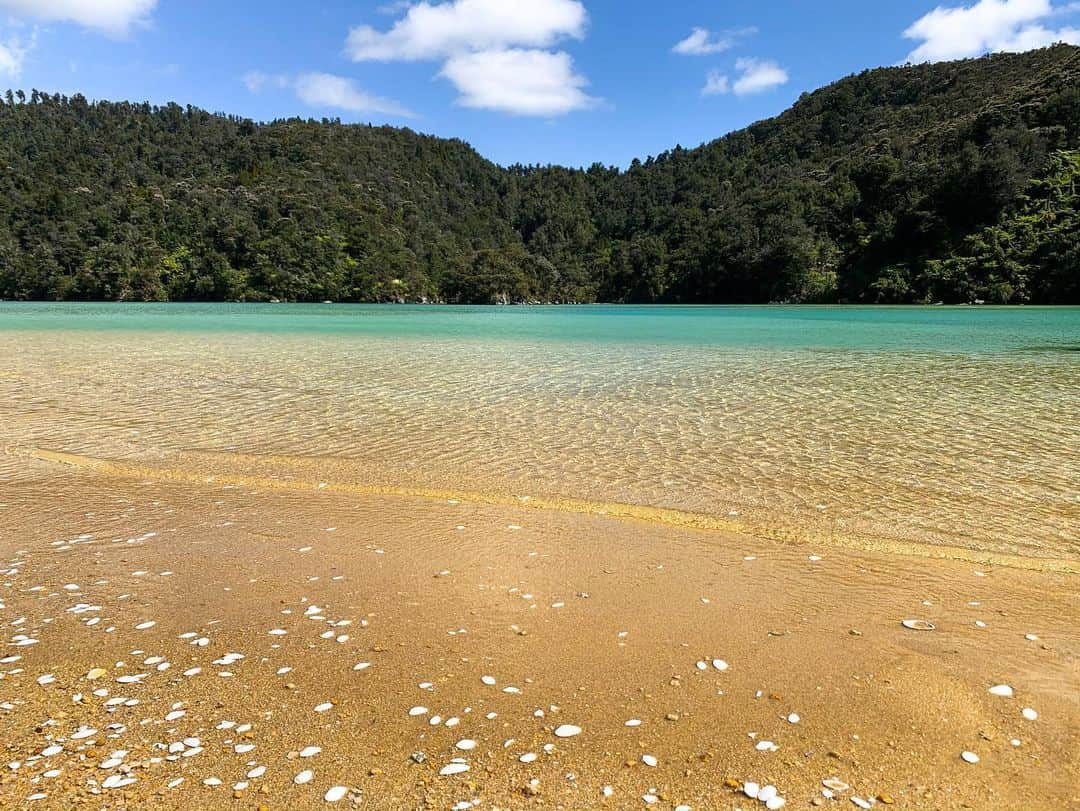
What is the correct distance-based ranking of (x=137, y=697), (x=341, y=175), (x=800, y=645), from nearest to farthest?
(x=137, y=697) → (x=800, y=645) → (x=341, y=175)

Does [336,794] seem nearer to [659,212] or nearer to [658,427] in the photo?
[658,427]

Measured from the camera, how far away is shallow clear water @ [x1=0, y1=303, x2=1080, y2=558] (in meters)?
6.53

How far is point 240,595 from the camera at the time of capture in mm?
4379

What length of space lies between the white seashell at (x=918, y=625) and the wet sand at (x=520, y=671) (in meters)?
0.06

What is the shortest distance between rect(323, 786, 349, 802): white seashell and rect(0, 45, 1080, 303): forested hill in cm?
8791

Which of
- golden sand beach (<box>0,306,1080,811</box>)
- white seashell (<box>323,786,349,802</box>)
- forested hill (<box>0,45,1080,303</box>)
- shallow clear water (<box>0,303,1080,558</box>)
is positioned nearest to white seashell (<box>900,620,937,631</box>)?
golden sand beach (<box>0,306,1080,811</box>)

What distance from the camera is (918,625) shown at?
13.0 ft

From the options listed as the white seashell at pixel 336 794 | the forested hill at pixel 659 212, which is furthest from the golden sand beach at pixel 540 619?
the forested hill at pixel 659 212

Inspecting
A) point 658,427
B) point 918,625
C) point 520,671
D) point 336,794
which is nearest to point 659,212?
point 658,427

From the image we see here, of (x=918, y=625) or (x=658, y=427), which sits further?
(x=658, y=427)

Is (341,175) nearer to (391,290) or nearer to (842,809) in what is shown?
(391,290)

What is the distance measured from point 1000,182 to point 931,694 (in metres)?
97.0

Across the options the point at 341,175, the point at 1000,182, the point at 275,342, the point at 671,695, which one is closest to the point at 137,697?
the point at 671,695

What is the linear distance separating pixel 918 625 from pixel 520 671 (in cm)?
247
